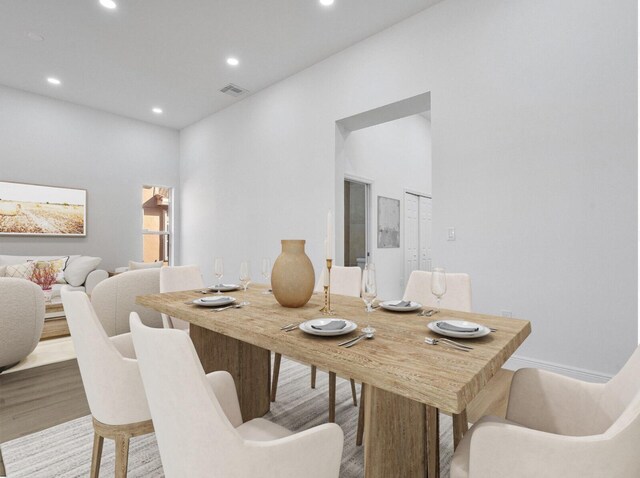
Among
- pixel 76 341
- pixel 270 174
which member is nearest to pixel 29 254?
pixel 270 174

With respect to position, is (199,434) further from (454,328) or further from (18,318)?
(18,318)


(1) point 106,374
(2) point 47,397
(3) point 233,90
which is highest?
(3) point 233,90

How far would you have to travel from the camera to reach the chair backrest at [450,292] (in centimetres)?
192

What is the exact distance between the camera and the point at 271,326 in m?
1.27

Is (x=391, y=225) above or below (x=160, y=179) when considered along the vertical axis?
below

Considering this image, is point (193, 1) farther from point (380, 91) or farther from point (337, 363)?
point (337, 363)

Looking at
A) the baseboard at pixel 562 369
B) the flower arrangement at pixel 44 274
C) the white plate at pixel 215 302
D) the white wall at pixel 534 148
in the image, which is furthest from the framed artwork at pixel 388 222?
the flower arrangement at pixel 44 274

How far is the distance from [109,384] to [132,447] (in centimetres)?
80

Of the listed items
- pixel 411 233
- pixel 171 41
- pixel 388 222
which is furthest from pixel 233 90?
pixel 411 233

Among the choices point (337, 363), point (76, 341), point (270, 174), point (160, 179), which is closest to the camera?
point (337, 363)

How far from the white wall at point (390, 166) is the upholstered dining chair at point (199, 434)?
4.06 metres

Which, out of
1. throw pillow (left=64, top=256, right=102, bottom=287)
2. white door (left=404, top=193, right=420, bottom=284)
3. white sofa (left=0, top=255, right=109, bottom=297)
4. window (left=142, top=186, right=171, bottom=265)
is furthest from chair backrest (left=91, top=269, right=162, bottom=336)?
white door (left=404, top=193, right=420, bottom=284)

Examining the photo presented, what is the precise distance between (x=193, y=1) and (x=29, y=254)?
4.35 m

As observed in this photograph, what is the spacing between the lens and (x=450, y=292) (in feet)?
6.41
